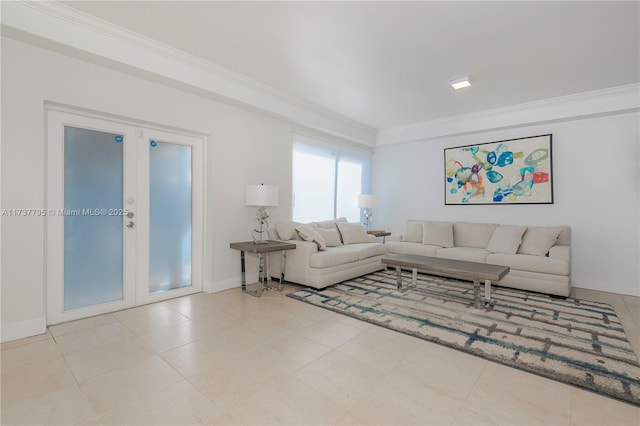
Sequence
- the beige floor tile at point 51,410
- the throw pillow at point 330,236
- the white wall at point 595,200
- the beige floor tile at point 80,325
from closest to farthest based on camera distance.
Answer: the beige floor tile at point 51,410 < the beige floor tile at point 80,325 < the white wall at point 595,200 < the throw pillow at point 330,236

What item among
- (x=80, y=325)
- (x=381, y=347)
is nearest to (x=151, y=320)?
(x=80, y=325)

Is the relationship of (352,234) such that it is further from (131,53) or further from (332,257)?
(131,53)

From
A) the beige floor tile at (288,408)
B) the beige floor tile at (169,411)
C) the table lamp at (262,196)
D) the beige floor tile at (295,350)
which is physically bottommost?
the beige floor tile at (288,408)

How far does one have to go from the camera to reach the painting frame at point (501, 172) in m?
4.74

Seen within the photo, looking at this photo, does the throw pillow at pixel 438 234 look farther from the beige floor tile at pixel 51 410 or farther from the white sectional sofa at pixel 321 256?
the beige floor tile at pixel 51 410

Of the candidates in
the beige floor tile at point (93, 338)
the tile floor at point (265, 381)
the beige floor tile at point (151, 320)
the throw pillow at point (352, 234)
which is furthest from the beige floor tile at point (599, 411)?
the throw pillow at point (352, 234)

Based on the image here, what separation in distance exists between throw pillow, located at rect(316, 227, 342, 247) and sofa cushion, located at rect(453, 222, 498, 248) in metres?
2.03

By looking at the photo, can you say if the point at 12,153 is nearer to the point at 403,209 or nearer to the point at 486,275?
the point at 486,275

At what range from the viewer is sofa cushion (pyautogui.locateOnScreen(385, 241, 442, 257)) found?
484 cm

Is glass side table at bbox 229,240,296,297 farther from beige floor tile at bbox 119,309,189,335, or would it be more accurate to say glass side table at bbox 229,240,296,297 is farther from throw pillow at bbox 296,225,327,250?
beige floor tile at bbox 119,309,189,335

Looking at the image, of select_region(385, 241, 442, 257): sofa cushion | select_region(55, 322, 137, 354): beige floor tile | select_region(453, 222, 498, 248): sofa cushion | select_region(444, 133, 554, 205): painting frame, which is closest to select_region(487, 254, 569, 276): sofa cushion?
select_region(453, 222, 498, 248): sofa cushion

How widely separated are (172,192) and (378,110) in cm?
343

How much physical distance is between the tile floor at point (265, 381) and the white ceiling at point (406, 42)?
275 centimetres

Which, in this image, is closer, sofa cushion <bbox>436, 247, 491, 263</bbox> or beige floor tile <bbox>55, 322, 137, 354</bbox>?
beige floor tile <bbox>55, 322, 137, 354</bbox>
